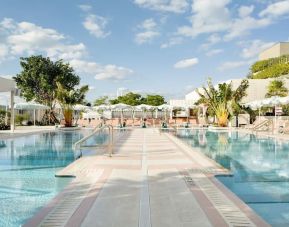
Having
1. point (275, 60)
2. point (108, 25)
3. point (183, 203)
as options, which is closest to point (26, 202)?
point (183, 203)

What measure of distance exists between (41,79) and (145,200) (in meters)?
34.3

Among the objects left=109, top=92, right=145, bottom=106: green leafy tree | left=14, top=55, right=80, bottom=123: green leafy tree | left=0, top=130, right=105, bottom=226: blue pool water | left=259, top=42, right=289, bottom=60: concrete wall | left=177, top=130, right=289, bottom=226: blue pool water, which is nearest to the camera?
left=0, top=130, right=105, bottom=226: blue pool water

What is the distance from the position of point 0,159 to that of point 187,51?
973 inches

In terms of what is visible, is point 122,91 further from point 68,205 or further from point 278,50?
point 68,205

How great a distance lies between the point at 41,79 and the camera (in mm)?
37625

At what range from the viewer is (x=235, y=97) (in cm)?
3030

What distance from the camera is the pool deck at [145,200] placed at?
14.3 ft

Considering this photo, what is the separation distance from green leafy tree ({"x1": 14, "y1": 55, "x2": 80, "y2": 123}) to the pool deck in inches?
1221

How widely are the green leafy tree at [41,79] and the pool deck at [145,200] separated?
31004 millimetres

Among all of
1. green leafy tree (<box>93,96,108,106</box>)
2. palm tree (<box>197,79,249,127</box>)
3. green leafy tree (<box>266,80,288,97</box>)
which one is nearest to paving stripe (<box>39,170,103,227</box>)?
palm tree (<box>197,79,249,127</box>)

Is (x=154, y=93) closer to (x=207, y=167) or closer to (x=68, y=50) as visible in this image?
(x=68, y=50)

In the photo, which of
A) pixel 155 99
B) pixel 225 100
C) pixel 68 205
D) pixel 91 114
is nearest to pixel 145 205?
pixel 68 205

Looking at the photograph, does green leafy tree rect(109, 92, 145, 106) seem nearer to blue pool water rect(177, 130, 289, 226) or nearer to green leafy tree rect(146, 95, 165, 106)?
green leafy tree rect(146, 95, 165, 106)

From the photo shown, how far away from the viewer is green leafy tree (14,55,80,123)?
125 ft
